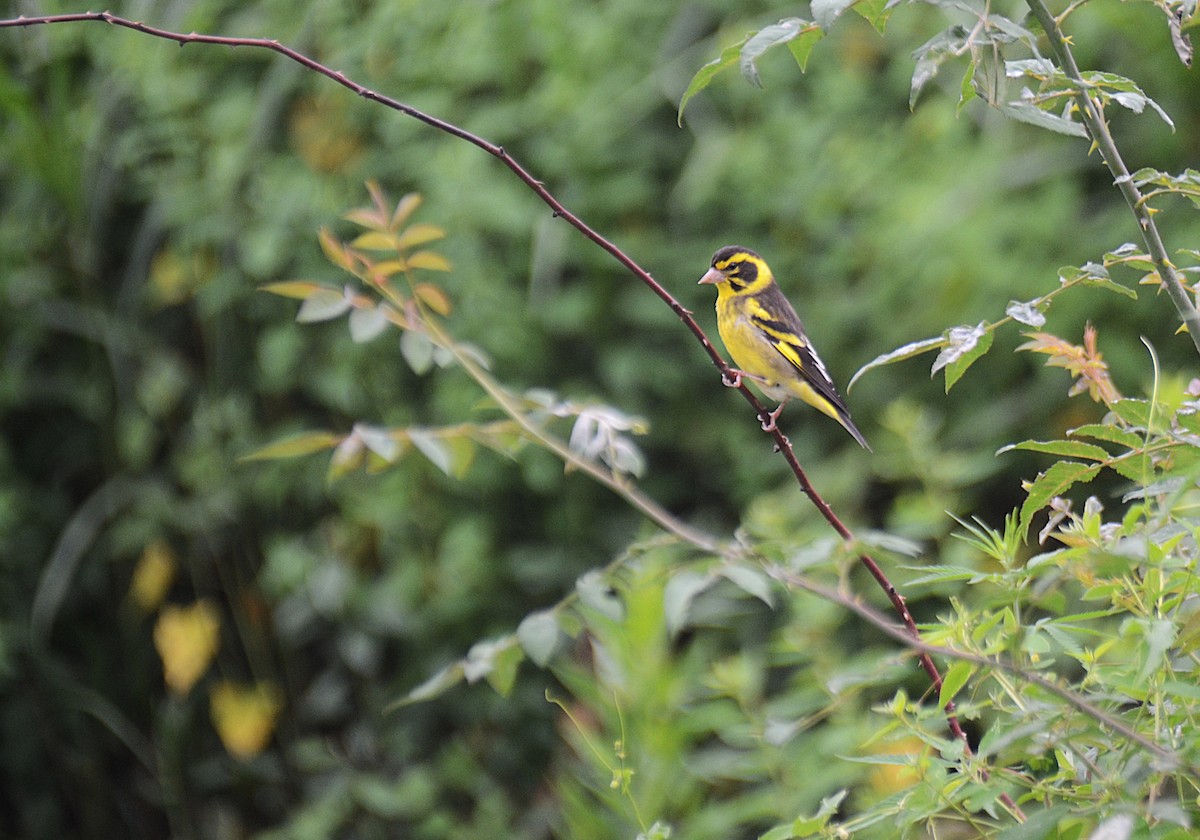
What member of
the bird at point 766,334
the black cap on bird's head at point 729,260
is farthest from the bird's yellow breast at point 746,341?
the black cap on bird's head at point 729,260

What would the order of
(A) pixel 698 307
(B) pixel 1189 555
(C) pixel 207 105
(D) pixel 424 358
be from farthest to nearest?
1. (C) pixel 207 105
2. (A) pixel 698 307
3. (D) pixel 424 358
4. (B) pixel 1189 555

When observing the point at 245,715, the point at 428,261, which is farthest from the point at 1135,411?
the point at 245,715

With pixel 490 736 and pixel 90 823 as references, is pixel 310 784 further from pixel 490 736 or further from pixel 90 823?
pixel 90 823

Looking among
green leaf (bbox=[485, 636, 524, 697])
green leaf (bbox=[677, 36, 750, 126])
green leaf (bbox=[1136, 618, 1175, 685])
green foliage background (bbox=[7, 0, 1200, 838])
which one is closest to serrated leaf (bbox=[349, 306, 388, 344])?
green leaf (bbox=[485, 636, 524, 697])

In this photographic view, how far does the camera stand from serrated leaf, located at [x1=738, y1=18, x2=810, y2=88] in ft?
3.44

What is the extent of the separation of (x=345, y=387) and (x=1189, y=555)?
258cm

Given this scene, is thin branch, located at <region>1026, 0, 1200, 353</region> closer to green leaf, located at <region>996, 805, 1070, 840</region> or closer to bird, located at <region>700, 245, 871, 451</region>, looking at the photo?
green leaf, located at <region>996, 805, 1070, 840</region>

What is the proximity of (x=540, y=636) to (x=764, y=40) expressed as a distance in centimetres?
54

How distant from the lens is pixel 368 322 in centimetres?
150

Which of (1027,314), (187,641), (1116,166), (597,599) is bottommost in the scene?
(187,641)

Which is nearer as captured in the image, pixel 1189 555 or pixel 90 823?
pixel 1189 555

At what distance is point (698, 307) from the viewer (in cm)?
357

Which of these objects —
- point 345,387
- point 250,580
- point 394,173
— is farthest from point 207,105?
point 250,580

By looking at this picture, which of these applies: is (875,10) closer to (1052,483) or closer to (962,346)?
(962,346)
